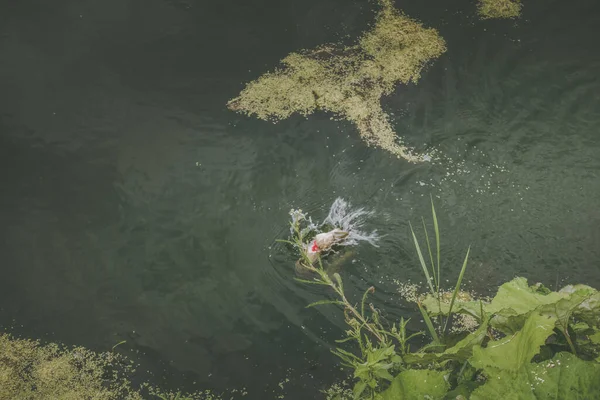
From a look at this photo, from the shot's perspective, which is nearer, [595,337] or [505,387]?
[505,387]

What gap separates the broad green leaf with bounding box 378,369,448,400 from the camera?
1.24 meters

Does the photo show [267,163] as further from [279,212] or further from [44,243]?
[44,243]

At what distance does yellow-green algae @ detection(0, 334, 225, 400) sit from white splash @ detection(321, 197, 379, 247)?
28.8 inches

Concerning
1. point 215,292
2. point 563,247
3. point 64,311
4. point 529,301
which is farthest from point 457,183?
point 64,311

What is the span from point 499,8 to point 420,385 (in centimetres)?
224

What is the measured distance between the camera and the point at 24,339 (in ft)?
7.44

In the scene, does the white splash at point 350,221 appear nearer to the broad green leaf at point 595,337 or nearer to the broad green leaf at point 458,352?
the broad green leaf at point 458,352

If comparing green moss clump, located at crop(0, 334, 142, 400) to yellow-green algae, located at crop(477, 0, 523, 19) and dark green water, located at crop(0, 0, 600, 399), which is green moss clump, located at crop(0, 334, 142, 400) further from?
yellow-green algae, located at crop(477, 0, 523, 19)

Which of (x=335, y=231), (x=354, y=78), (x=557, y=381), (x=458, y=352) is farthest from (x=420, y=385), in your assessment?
(x=354, y=78)

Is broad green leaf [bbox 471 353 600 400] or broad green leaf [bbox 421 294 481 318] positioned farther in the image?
broad green leaf [bbox 421 294 481 318]

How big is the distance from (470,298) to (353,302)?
1.28 feet

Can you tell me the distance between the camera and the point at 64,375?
2158 mm

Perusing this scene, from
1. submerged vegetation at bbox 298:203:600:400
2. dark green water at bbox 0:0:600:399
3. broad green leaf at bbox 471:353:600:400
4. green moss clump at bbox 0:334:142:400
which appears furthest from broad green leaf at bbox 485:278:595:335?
green moss clump at bbox 0:334:142:400

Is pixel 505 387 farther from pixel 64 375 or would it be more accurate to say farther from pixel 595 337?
pixel 64 375
